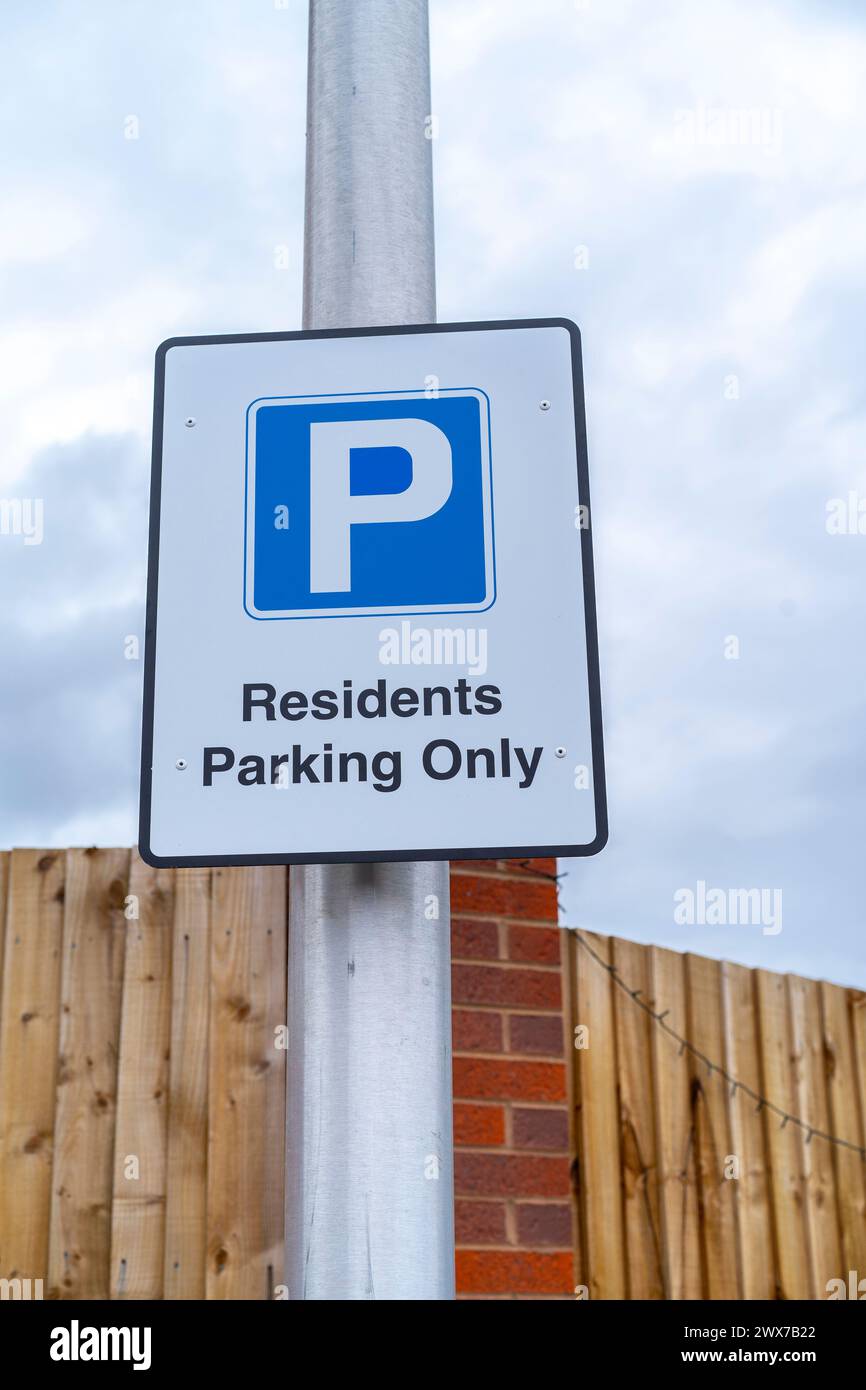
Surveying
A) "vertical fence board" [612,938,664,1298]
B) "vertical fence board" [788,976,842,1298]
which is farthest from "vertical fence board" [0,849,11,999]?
"vertical fence board" [788,976,842,1298]

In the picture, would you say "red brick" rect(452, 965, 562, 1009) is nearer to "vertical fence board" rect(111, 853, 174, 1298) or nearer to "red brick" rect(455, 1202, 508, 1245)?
"red brick" rect(455, 1202, 508, 1245)

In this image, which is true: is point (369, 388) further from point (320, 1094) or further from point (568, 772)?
point (320, 1094)

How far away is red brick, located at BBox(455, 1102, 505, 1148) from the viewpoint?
10.8 ft

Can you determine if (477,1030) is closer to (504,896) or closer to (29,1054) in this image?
(504,896)

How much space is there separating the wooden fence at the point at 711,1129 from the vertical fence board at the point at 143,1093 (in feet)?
3.76

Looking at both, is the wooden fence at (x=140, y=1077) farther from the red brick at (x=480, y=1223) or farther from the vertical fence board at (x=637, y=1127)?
the vertical fence board at (x=637, y=1127)

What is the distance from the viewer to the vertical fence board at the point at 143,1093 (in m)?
3.33

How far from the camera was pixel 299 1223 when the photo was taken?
1752 millimetres

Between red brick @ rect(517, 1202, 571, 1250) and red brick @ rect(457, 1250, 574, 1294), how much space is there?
30 mm

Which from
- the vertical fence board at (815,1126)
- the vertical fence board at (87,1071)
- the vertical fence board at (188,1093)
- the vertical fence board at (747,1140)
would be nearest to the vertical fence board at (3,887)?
the vertical fence board at (87,1071)

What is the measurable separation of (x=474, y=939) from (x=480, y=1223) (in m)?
0.64

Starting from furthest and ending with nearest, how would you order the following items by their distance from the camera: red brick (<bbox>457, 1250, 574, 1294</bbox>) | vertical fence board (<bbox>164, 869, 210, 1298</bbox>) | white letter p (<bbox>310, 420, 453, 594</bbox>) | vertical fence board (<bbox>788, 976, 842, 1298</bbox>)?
vertical fence board (<bbox>788, 976, 842, 1298</bbox>), vertical fence board (<bbox>164, 869, 210, 1298</bbox>), red brick (<bbox>457, 1250, 574, 1294</bbox>), white letter p (<bbox>310, 420, 453, 594</bbox>)

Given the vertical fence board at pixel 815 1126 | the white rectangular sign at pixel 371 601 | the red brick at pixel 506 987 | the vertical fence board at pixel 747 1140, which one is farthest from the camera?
the vertical fence board at pixel 815 1126

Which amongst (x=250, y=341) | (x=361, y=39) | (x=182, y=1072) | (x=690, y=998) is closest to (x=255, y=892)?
(x=182, y=1072)
